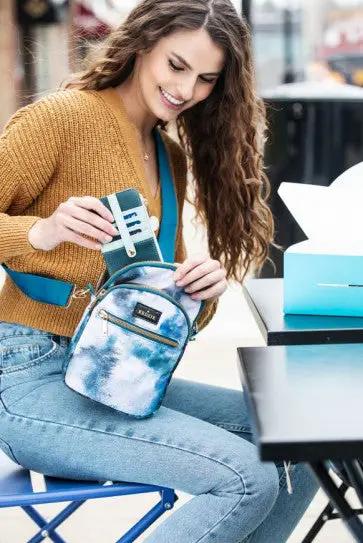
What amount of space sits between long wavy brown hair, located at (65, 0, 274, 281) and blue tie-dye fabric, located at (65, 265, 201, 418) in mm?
591

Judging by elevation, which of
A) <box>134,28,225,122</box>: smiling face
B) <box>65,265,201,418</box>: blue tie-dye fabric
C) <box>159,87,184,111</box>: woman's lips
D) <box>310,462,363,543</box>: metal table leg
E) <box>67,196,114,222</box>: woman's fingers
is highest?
<box>134,28,225,122</box>: smiling face

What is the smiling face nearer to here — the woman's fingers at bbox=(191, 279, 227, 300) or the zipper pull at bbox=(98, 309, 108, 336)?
the woman's fingers at bbox=(191, 279, 227, 300)

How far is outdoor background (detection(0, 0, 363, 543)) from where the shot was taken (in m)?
2.92

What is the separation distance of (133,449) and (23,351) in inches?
12.7

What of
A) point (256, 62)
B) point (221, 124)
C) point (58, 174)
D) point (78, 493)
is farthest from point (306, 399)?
point (256, 62)

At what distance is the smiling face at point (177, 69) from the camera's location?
204cm

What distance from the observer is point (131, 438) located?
5.79ft

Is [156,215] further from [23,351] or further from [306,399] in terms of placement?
[306,399]

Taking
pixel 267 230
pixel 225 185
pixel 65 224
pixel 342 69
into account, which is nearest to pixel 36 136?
pixel 65 224

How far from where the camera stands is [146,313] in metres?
1.72

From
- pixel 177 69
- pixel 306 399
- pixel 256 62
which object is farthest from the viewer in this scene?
pixel 256 62

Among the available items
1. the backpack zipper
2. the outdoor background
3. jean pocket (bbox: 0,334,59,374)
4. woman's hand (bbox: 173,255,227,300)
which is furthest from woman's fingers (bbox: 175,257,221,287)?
the outdoor background

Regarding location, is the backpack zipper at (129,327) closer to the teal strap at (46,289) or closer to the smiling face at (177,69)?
the teal strap at (46,289)

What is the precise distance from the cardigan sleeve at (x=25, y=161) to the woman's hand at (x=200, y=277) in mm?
304
